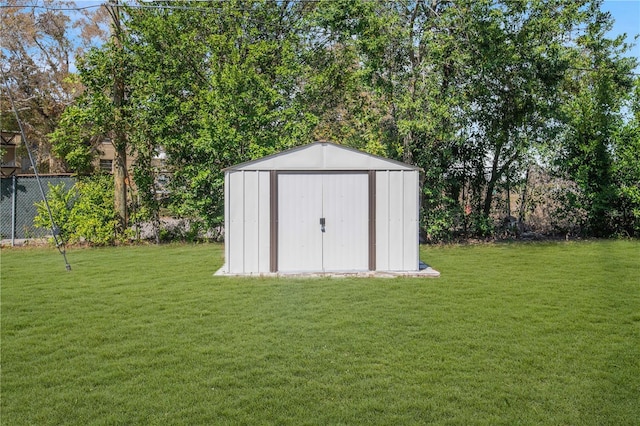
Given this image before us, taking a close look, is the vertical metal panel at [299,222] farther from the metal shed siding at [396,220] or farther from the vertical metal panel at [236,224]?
Answer: the metal shed siding at [396,220]

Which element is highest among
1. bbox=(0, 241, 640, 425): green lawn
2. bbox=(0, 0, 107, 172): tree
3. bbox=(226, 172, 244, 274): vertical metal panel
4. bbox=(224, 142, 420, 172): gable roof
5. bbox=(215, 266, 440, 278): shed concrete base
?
bbox=(0, 0, 107, 172): tree

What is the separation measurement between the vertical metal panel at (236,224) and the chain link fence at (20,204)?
6372 mm

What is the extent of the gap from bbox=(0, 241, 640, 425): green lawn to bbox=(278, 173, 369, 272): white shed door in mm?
638

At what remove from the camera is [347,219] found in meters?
7.87

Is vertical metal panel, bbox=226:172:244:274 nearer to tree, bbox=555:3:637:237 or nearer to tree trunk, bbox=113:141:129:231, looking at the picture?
tree trunk, bbox=113:141:129:231

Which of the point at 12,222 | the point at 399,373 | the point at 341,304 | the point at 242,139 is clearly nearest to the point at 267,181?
the point at 341,304

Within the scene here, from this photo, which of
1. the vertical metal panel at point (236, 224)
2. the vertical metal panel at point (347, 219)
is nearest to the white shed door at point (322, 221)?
the vertical metal panel at point (347, 219)

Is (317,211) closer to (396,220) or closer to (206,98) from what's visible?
(396,220)

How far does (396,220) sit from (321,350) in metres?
4.03

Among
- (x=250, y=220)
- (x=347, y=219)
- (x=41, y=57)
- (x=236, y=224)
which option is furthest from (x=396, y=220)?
(x=41, y=57)

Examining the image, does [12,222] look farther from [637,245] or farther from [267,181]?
[637,245]

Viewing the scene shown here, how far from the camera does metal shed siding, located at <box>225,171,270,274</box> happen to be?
7.85 metres

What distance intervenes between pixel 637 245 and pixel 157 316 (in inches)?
433

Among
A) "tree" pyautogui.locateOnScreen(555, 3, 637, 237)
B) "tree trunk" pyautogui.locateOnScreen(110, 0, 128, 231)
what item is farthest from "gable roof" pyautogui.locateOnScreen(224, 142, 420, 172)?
"tree" pyautogui.locateOnScreen(555, 3, 637, 237)
